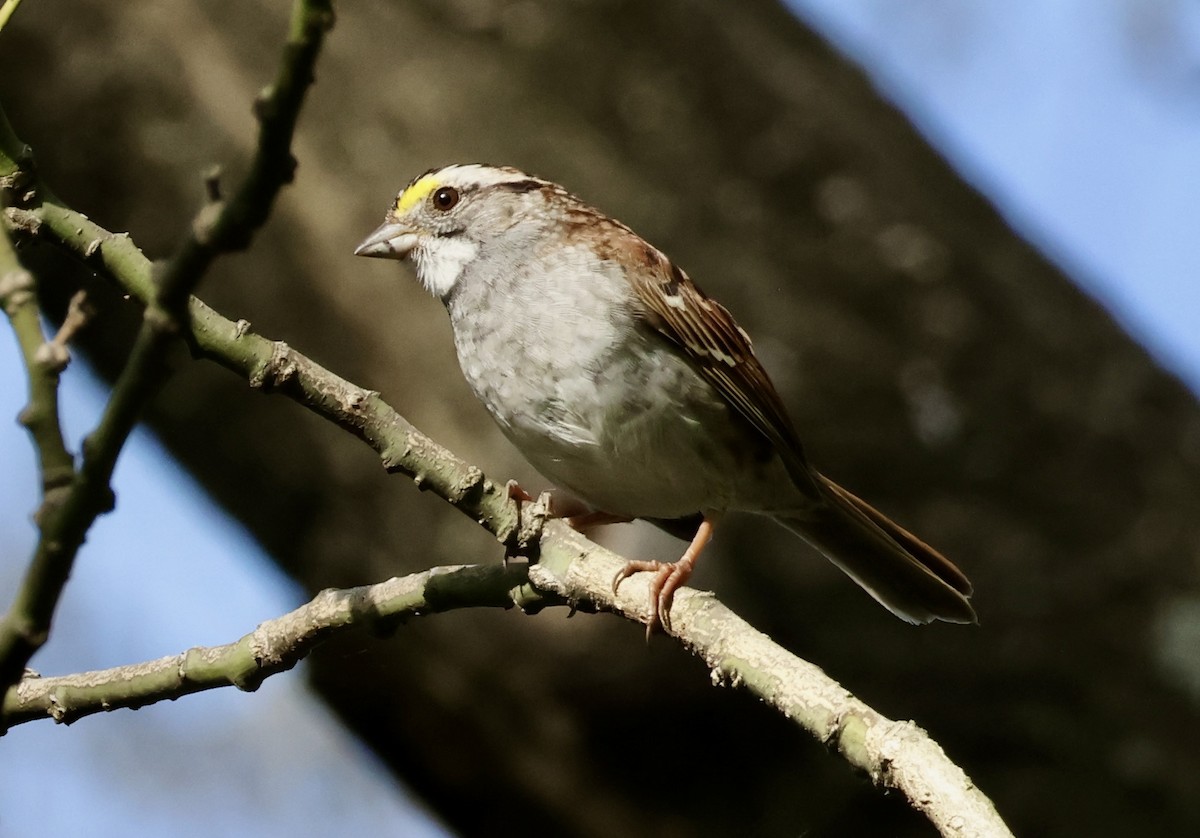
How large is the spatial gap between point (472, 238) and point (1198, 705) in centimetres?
280

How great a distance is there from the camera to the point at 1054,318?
5207 mm

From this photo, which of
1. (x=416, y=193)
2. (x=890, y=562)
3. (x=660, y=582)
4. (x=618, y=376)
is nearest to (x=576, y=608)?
(x=660, y=582)

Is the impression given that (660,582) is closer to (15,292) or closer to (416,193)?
(15,292)

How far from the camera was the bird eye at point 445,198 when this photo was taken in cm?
426

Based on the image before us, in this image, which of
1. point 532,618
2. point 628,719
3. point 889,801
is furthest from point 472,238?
point 889,801

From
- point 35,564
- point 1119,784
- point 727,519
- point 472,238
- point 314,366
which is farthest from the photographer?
point 727,519

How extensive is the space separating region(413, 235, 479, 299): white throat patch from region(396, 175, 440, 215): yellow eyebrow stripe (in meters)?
0.15

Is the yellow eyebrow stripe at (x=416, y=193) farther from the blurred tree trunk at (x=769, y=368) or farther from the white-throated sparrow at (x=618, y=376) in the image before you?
the blurred tree trunk at (x=769, y=368)

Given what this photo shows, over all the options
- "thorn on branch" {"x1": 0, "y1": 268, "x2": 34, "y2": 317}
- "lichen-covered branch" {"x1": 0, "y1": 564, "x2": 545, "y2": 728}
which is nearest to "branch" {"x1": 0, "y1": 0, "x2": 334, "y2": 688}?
"thorn on branch" {"x1": 0, "y1": 268, "x2": 34, "y2": 317}

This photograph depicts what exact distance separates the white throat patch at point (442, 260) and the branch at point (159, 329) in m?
2.55

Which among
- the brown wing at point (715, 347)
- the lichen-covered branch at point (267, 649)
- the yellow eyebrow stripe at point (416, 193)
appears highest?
the brown wing at point (715, 347)

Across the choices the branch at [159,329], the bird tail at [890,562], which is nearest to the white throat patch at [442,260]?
the bird tail at [890,562]

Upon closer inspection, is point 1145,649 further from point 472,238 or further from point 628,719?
point 472,238

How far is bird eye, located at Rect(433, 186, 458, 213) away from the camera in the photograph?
426 centimetres
